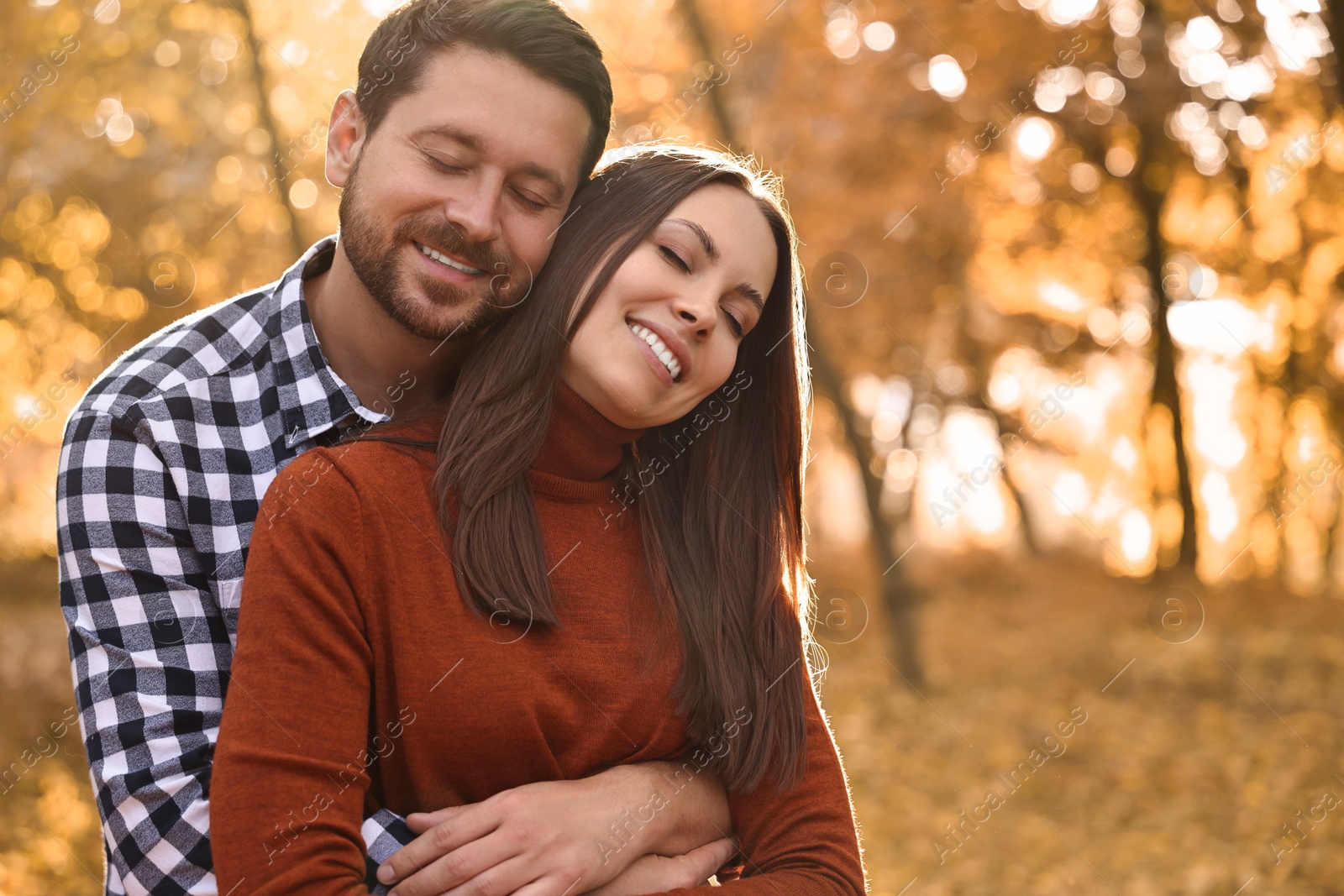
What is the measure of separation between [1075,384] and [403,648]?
10082mm

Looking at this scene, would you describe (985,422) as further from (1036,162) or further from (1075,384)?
(1036,162)

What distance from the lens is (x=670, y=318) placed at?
2.27 meters

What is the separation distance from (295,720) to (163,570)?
1.56ft

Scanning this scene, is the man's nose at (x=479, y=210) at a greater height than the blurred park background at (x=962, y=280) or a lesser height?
greater

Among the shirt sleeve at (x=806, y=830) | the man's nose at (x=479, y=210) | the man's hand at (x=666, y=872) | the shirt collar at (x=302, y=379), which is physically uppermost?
the man's nose at (x=479, y=210)

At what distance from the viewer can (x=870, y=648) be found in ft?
36.2

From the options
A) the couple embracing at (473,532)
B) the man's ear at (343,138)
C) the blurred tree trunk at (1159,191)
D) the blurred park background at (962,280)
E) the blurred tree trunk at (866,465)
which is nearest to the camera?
the couple embracing at (473,532)

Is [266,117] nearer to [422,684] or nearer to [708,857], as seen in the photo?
[422,684]

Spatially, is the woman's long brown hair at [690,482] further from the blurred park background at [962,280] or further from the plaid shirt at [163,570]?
the blurred park background at [962,280]

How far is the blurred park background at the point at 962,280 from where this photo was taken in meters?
6.74

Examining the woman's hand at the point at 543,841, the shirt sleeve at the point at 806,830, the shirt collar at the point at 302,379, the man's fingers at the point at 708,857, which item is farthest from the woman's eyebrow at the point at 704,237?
the man's fingers at the point at 708,857

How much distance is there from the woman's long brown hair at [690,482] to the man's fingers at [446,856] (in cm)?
40

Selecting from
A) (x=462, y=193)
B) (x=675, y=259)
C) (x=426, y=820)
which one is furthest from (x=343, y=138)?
(x=426, y=820)

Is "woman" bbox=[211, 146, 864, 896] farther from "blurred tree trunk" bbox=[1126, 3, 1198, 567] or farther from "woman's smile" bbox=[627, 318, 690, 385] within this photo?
"blurred tree trunk" bbox=[1126, 3, 1198, 567]
